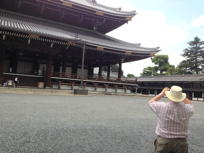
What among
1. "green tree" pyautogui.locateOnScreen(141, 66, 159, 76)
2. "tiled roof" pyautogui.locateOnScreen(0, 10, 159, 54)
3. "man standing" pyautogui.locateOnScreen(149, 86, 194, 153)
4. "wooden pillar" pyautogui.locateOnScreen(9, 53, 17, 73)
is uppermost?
"tiled roof" pyautogui.locateOnScreen(0, 10, 159, 54)

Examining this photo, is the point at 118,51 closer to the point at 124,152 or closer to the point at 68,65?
the point at 68,65

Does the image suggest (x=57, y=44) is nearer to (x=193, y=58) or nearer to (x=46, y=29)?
(x=46, y=29)

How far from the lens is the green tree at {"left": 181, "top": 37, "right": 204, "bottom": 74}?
42031 mm

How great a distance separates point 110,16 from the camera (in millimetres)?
19750

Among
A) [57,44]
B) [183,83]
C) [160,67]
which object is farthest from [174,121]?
[160,67]

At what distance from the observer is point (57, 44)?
14969mm

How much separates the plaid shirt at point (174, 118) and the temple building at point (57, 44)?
12.2m

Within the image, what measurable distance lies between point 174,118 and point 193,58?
150 ft

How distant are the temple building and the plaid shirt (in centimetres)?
1223

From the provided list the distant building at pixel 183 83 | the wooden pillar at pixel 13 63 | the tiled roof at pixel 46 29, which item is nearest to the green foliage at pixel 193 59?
the distant building at pixel 183 83

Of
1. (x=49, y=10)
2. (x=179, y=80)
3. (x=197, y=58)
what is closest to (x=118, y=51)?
(x=49, y=10)

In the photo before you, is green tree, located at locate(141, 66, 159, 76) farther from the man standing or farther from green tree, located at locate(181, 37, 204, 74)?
the man standing

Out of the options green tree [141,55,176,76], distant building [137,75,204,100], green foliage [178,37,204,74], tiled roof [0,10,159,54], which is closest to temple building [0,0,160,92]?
tiled roof [0,10,159,54]

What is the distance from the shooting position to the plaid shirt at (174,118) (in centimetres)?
235
